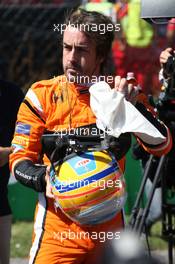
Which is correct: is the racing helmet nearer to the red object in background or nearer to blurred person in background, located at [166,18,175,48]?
blurred person in background, located at [166,18,175,48]

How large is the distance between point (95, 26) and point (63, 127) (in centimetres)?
50

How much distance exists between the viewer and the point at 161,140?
3646 millimetres

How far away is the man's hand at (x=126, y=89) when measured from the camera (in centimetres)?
347

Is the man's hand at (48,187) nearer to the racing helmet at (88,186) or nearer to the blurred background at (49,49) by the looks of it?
the racing helmet at (88,186)

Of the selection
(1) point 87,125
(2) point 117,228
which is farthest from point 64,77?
(2) point 117,228

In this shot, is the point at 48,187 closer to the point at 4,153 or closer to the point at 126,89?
the point at 126,89

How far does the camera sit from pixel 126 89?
3.49 meters

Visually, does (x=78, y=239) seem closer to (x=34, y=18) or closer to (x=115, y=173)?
(x=115, y=173)

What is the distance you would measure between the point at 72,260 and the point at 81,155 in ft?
1.63

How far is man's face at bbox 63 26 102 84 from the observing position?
3.71 metres

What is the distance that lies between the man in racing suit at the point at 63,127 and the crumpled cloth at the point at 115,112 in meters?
0.15

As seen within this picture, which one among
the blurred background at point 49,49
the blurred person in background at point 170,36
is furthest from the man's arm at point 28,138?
the blurred person in background at point 170,36

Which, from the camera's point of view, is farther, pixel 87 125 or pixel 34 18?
pixel 34 18

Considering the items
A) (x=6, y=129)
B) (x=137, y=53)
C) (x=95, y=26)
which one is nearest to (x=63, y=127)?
(x=95, y=26)
